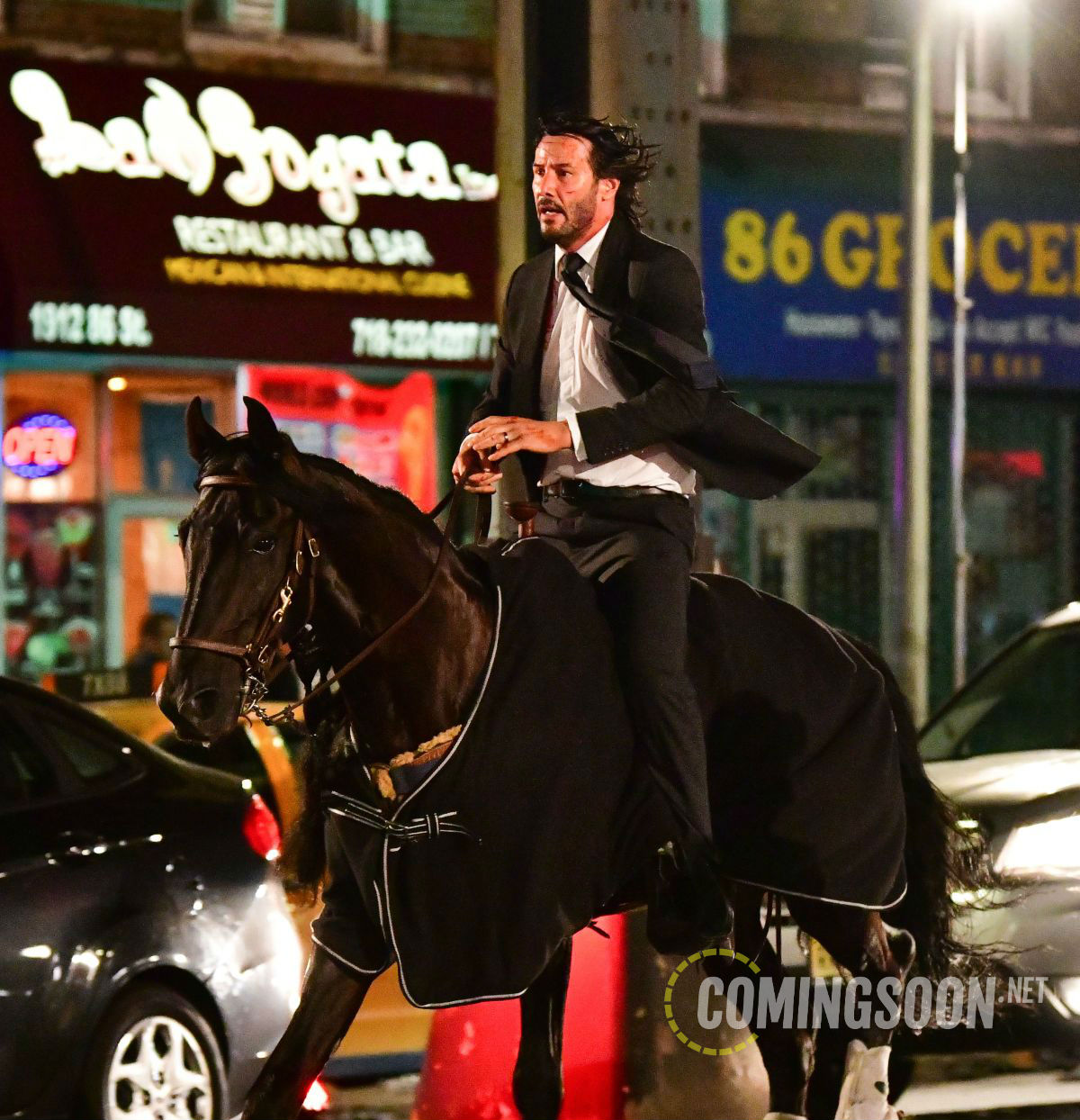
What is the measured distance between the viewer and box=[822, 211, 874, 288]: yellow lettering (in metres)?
19.6

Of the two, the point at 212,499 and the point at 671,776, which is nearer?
the point at 212,499

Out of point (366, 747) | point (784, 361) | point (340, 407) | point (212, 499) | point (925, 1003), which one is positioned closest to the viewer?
point (212, 499)

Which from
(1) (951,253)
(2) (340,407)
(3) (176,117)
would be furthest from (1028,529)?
(3) (176,117)

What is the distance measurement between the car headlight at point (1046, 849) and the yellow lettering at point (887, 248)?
12.4 meters

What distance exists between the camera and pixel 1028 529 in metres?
21.2

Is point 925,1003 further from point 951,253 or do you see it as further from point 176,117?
point 951,253

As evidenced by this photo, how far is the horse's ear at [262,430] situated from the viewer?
4824mm

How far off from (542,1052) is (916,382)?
977 cm

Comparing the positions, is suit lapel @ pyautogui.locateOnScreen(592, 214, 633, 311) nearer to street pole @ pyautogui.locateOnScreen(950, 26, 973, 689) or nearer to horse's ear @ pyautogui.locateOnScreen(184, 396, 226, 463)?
horse's ear @ pyautogui.locateOnScreen(184, 396, 226, 463)

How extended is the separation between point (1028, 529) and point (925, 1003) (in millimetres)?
14819

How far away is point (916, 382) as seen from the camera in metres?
15.0

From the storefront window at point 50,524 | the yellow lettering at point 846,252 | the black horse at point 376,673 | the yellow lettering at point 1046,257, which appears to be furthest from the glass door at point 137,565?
the black horse at point 376,673

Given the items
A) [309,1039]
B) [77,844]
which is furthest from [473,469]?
[77,844]

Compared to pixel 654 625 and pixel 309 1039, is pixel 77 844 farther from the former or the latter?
pixel 654 625
